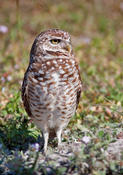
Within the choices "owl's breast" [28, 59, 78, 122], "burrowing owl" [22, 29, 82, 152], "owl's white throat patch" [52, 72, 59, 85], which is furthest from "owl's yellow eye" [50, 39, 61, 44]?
"owl's white throat patch" [52, 72, 59, 85]

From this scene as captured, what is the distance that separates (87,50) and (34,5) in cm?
280

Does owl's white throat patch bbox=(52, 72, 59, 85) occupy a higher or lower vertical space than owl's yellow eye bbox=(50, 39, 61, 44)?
lower

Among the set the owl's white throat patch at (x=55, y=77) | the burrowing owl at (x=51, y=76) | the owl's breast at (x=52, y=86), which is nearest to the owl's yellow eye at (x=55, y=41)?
the burrowing owl at (x=51, y=76)

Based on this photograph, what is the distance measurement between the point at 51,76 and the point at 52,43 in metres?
0.32

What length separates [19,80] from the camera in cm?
576

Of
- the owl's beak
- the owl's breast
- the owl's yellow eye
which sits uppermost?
the owl's yellow eye

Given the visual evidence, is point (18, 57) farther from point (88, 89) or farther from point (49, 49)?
point (49, 49)

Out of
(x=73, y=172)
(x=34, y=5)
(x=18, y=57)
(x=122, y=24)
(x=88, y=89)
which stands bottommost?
(x=73, y=172)

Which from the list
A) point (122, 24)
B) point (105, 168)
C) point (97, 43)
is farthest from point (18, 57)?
point (105, 168)

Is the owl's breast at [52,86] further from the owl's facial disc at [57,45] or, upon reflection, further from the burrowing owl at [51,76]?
the owl's facial disc at [57,45]

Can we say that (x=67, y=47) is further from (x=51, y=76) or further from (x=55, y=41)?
(x=51, y=76)

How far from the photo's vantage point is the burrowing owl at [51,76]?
11.1ft

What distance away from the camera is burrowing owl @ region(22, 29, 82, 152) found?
11.1ft

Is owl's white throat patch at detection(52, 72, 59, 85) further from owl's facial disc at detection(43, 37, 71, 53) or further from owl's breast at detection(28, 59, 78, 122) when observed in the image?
owl's facial disc at detection(43, 37, 71, 53)
